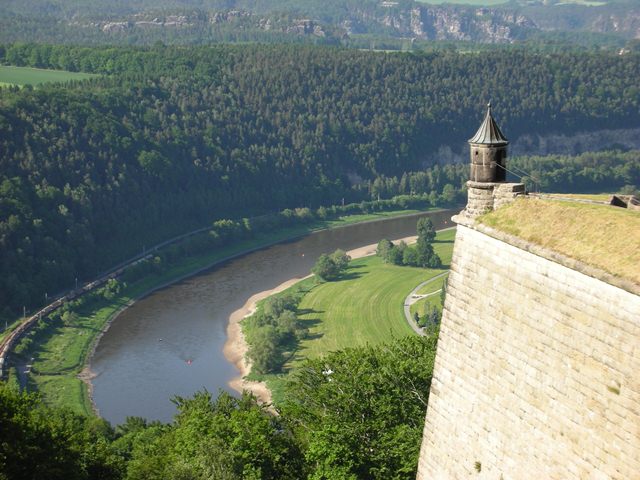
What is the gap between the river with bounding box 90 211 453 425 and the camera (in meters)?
77.2

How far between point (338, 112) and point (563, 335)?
497ft

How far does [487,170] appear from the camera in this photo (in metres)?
29.0

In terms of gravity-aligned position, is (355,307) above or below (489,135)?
below

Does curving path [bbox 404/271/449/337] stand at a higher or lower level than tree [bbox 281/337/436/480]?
lower

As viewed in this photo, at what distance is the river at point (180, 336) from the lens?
77250mm

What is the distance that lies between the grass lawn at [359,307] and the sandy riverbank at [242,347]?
410 cm

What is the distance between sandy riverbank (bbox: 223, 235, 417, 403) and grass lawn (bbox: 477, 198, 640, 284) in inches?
1667

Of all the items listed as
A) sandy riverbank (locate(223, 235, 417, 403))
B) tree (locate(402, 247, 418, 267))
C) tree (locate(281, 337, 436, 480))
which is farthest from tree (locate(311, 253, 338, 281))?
tree (locate(281, 337, 436, 480))

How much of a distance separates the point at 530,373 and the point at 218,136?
5122 inches

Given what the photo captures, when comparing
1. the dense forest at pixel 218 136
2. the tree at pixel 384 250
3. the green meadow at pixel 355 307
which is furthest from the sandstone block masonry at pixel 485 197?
the tree at pixel 384 250

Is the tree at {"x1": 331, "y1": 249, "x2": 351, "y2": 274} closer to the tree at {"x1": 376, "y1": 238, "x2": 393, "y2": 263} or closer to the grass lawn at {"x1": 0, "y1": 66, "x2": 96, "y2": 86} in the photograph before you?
the tree at {"x1": 376, "y1": 238, "x2": 393, "y2": 263}

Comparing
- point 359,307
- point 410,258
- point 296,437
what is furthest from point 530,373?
point 410,258

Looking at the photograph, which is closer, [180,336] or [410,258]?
[180,336]

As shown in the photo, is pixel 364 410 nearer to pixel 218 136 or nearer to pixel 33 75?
pixel 218 136
